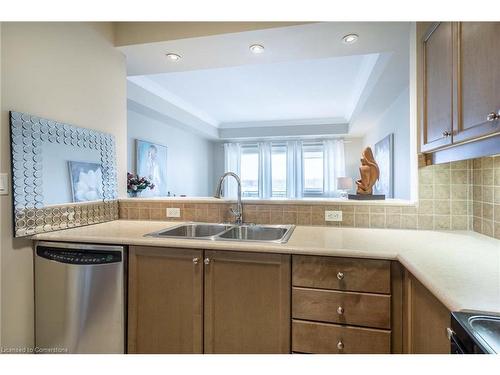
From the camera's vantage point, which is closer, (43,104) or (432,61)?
(432,61)

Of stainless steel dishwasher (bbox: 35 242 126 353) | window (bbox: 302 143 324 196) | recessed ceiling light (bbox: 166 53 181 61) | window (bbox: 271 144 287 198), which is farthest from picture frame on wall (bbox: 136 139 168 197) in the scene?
window (bbox: 302 143 324 196)

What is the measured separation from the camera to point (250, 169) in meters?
6.32

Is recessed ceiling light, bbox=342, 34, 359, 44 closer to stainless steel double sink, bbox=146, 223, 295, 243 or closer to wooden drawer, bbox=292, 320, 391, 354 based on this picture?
stainless steel double sink, bbox=146, 223, 295, 243

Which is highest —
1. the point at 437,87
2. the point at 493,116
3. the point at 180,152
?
the point at 180,152

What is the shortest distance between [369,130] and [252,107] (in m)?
2.44

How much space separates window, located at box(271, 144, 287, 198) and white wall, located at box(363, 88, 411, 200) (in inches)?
106

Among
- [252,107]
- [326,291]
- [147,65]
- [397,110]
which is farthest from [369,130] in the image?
[326,291]

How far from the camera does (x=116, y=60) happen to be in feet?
6.61

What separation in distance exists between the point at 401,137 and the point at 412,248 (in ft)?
7.66

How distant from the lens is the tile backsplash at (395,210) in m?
1.56

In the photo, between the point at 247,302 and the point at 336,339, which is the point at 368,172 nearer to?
the point at 336,339

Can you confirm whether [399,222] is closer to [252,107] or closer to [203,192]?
[252,107]

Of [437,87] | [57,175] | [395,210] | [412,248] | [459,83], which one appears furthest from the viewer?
[395,210]

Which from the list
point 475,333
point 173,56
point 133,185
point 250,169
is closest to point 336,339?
point 475,333
